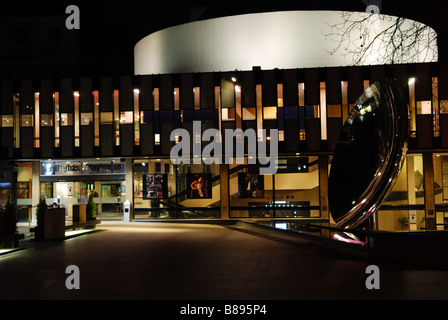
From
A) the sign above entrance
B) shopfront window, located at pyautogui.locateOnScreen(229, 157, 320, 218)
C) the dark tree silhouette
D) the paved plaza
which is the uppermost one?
the dark tree silhouette

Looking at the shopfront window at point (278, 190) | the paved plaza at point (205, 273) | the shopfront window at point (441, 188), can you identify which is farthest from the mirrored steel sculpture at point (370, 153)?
the shopfront window at point (441, 188)

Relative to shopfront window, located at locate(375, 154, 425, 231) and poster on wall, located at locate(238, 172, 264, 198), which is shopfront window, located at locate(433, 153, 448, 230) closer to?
shopfront window, located at locate(375, 154, 425, 231)

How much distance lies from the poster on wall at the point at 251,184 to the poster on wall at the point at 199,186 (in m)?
1.91

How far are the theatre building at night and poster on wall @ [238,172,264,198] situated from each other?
0.06 metres

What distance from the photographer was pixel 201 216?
91.4 feet

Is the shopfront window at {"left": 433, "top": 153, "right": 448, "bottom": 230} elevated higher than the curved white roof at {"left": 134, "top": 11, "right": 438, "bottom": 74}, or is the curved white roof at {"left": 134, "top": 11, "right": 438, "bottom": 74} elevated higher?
the curved white roof at {"left": 134, "top": 11, "right": 438, "bottom": 74}

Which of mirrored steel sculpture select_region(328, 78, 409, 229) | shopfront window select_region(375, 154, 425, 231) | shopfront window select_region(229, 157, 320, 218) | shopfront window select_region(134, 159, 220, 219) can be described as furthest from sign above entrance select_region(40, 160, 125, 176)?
mirrored steel sculpture select_region(328, 78, 409, 229)

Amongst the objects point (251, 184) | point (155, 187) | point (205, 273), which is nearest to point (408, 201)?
point (251, 184)

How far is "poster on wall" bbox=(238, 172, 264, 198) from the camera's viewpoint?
90.4 feet

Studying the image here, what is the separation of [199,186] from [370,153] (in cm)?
1646

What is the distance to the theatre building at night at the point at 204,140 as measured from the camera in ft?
86.4

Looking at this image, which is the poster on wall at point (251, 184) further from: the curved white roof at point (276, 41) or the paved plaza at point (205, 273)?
the paved plaza at point (205, 273)

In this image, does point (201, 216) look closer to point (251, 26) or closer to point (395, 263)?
point (251, 26)
